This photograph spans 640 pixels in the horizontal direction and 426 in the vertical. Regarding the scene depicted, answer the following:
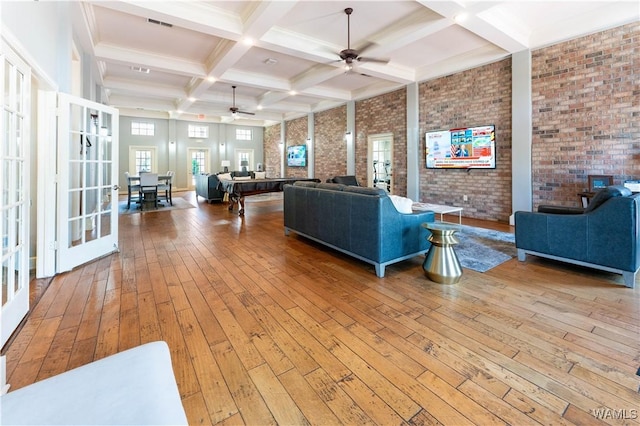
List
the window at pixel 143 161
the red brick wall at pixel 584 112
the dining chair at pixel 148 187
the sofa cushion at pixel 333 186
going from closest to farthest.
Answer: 1. the sofa cushion at pixel 333 186
2. the red brick wall at pixel 584 112
3. the dining chair at pixel 148 187
4. the window at pixel 143 161

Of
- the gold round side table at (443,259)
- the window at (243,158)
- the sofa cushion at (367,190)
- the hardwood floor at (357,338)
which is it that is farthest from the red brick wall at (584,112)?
the window at (243,158)

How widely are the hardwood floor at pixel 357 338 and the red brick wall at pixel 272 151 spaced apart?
34.4 feet

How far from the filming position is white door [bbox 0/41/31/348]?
1.87 meters

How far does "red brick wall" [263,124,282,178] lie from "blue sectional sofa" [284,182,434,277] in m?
9.70

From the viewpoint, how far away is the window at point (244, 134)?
47.2ft

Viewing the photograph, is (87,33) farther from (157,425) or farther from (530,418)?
(530,418)

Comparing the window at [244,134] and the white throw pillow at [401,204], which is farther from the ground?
the window at [244,134]

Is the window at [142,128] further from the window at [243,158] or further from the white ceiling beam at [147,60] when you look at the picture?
the white ceiling beam at [147,60]

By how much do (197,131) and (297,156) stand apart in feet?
17.3

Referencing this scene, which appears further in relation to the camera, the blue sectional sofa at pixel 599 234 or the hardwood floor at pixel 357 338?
the blue sectional sofa at pixel 599 234

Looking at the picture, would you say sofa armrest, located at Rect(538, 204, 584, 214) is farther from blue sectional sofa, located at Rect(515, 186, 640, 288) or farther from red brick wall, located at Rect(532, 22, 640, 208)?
red brick wall, located at Rect(532, 22, 640, 208)

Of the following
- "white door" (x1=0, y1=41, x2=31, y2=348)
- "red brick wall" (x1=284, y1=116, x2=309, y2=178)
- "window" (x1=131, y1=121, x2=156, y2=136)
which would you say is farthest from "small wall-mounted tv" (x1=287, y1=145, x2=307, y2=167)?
"white door" (x1=0, y1=41, x2=31, y2=348)

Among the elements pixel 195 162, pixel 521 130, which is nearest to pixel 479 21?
pixel 521 130

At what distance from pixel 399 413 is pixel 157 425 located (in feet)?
3.45
